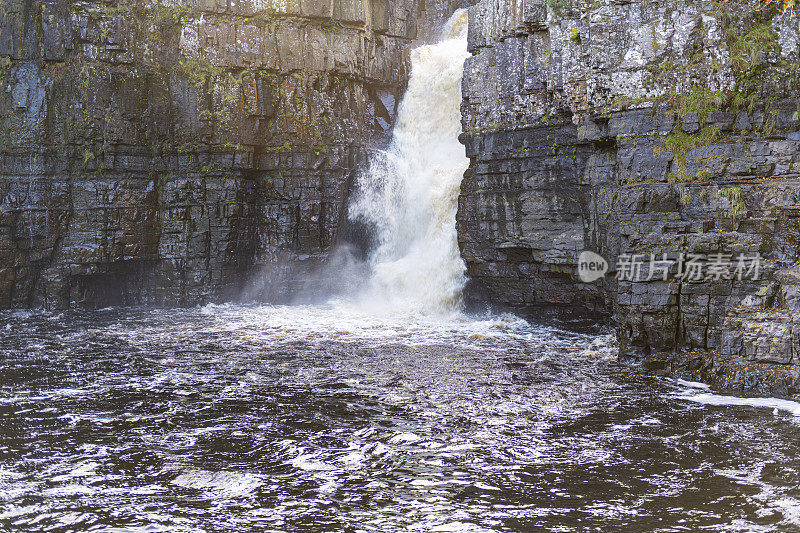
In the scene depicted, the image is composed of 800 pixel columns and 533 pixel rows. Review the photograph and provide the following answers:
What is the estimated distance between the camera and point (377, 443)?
1165cm

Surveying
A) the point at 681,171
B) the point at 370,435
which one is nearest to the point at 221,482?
the point at 370,435

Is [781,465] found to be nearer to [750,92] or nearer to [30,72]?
[750,92]

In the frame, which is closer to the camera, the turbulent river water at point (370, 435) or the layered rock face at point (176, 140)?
the turbulent river water at point (370, 435)

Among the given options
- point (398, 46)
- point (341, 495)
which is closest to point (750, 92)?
point (341, 495)

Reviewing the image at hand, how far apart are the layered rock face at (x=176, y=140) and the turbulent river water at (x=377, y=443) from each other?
295 inches

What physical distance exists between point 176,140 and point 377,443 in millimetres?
18123

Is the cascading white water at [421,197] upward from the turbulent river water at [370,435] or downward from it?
upward

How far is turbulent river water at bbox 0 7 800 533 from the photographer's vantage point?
9.06m

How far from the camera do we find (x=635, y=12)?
17312 millimetres

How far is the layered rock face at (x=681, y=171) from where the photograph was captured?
1462 cm

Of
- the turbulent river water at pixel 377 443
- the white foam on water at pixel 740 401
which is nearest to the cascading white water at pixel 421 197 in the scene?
the turbulent river water at pixel 377 443

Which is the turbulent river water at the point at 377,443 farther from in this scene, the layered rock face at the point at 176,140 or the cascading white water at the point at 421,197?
the layered rock face at the point at 176,140

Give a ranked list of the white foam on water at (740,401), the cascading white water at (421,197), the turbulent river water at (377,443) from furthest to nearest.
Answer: the cascading white water at (421,197)
the white foam on water at (740,401)
the turbulent river water at (377,443)

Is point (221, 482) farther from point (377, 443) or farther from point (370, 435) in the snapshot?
point (370, 435)
